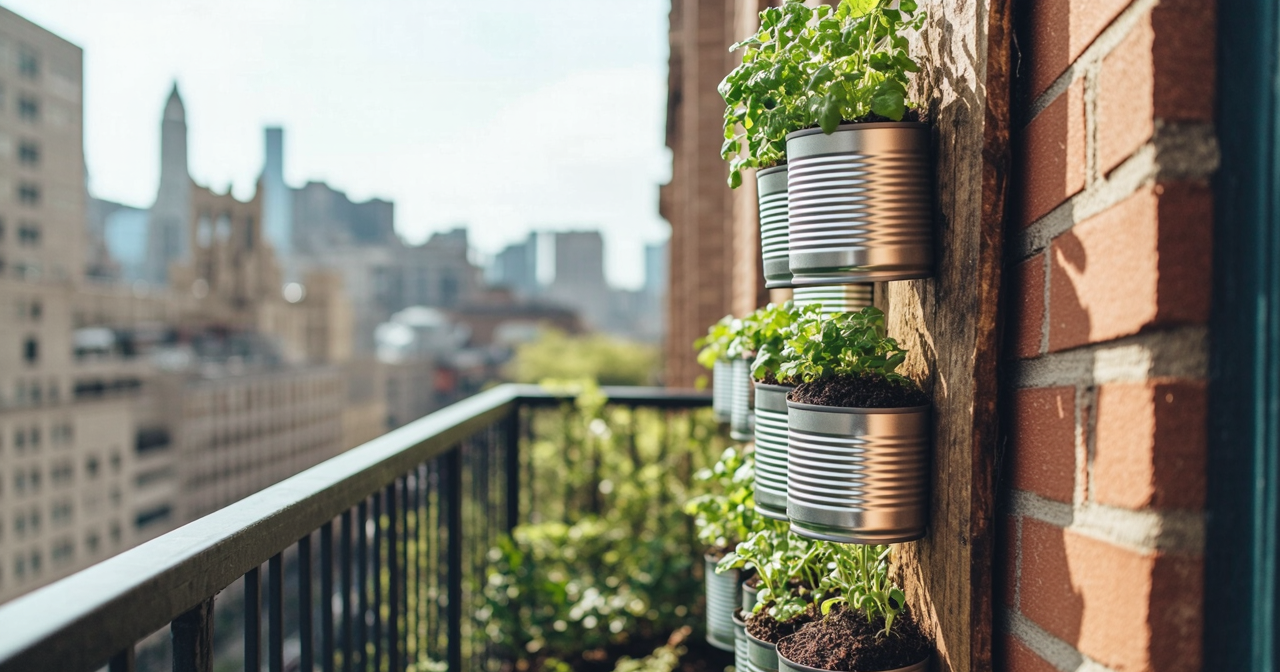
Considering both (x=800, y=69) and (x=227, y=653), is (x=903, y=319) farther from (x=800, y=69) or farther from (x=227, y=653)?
(x=227, y=653)

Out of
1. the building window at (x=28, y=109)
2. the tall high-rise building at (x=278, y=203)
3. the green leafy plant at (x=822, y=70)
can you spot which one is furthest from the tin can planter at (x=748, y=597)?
the tall high-rise building at (x=278, y=203)

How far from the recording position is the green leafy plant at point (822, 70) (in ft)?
2.89

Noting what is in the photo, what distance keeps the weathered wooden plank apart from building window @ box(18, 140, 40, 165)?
55.2 metres

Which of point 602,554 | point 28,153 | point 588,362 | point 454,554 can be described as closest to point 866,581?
point 454,554

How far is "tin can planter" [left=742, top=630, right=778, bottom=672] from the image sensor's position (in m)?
1.19

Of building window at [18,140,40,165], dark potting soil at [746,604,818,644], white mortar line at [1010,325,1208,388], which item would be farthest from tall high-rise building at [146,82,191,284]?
white mortar line at [1010,325,1208,388]

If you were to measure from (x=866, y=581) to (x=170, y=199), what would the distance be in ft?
342

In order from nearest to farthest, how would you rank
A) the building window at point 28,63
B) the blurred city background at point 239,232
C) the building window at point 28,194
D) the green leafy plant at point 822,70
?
the green leafy plant at point 822,70 < the blurred city background at point 239,232 < the building window at point 28,194 < the building window at point 28,63

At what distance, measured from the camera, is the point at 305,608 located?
3.75 ft

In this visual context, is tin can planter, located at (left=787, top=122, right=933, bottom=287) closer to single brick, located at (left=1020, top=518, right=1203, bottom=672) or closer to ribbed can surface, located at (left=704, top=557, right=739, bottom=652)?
single brick, located at (left=1020, top=518, right=1203, bottom=672)

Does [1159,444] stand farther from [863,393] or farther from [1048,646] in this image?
[863,393]

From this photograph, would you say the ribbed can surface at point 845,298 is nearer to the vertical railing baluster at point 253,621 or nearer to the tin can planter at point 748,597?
the tin can planter at point 748,597

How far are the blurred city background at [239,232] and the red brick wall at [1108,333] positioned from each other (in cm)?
1115

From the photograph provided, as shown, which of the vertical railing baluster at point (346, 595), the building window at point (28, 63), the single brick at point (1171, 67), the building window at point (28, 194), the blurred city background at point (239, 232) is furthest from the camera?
the building window at point (28, 63)
